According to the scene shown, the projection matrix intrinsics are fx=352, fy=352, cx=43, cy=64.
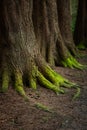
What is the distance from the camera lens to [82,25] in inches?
698

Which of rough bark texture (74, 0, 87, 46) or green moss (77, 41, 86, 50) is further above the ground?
rough bark texture (74, 0, 87, 46)

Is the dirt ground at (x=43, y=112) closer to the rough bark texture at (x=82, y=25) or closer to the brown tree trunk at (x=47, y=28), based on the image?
the brown tree trunk at (x=47, y=28)

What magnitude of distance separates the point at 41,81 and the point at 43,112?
1743 mm

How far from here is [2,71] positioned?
31.6 ft

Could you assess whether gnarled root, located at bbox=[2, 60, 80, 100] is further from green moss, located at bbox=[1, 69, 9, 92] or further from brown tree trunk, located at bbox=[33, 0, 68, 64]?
brown tree trunk, located at bbox=[33, 0, 68, 64]

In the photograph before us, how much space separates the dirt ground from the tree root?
151mm

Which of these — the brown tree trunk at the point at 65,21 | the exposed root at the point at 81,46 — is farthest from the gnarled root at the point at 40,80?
the exposed root at the point at 81,46

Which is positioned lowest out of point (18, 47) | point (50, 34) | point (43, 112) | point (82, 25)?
point (43, 112)

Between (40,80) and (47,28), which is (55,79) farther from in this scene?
(47,28)

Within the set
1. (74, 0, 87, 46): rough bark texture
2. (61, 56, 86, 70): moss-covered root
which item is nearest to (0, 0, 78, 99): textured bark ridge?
(61, 56, 86, 70): moss-covered root

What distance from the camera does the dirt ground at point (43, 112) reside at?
7742 millimetres

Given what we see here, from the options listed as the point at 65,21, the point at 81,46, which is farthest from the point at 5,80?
the point at 81,46

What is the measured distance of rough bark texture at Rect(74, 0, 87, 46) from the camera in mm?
17734

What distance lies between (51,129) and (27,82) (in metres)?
2.54
